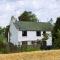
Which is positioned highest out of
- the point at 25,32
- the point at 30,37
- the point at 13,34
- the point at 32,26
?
the point at 32,26

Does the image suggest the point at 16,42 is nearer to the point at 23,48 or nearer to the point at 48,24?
the point at 48,24

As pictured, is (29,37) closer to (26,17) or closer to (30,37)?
(30,37)

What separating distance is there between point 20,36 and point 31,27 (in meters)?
3.65

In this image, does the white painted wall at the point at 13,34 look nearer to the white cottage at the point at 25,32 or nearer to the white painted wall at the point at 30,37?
the white cottage at the point at 25,32

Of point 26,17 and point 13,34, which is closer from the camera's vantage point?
point 13,34

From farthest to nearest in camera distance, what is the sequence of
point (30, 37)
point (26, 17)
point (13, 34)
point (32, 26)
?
point (26, 17) → point (32, 26) → point (13, 34) → point (30, 37)

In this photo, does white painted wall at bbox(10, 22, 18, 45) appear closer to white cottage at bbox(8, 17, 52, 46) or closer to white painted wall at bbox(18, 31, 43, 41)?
white cottage at bbox(8, 17, 52, 46)

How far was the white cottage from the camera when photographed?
2511 inches

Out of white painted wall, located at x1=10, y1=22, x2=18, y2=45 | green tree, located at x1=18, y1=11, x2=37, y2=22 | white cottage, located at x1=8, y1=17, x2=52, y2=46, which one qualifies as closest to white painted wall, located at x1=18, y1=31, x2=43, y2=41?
white cottage, located at x1=8, y1=17, x2=52, y2=46

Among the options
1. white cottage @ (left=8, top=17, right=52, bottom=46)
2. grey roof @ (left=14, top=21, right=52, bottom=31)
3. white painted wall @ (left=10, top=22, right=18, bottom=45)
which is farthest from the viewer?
grey roof @ (left=14, top=21, right=52, bottom=31)

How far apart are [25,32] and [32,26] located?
2.50 m

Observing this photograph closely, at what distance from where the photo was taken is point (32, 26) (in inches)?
2606

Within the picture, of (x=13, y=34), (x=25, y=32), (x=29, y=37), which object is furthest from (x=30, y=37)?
(x=13, y=34)

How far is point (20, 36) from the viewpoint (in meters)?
64.0
